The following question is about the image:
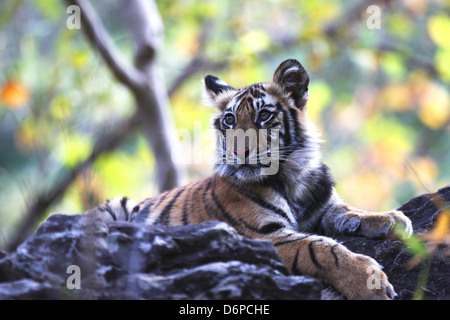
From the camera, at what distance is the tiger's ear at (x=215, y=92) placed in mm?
4547

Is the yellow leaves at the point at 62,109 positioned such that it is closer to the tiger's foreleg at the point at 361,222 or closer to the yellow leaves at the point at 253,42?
the tiger's foreleg at the point at 361,222

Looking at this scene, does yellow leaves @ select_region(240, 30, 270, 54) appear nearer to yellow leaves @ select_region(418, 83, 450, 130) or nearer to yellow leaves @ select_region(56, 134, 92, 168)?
yellow leaves @ select_region(56, 134, 92, 168)

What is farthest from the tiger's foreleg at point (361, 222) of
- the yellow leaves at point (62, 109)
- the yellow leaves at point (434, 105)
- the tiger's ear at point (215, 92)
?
the yellow leaves at point (434, 105)

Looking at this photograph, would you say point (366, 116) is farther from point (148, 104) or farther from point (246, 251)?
point (246, 251)

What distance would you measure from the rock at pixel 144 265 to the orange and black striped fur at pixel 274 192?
594 mm

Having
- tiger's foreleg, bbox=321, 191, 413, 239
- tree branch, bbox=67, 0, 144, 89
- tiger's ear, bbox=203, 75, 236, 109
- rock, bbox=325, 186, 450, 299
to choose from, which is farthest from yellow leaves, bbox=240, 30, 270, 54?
rock, bbox=325, 186, 450, 299

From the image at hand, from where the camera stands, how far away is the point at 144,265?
274cm

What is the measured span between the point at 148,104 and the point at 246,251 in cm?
587

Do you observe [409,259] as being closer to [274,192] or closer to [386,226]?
[386,226]

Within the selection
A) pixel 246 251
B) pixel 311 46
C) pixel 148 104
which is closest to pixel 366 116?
pixel 311 46

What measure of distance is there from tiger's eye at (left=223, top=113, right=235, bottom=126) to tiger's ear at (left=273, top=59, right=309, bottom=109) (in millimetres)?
498

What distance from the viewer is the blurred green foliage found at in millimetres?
8578

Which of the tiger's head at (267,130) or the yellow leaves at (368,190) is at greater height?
the tiger's head at (267,130)

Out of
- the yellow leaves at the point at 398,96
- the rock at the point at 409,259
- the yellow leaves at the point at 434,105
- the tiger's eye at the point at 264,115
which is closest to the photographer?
the rock at the point at 409,259
